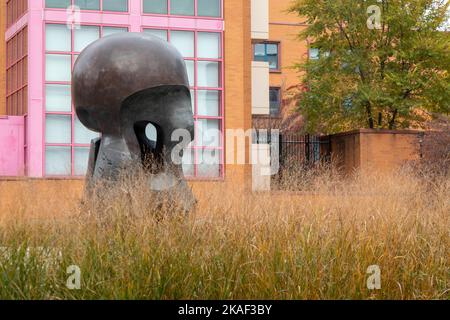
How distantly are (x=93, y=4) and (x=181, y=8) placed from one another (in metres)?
2.41

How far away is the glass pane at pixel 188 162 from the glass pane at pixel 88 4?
4.61 metres

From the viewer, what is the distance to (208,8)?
20953 millimetres

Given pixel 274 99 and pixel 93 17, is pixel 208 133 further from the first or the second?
pixel 274 99

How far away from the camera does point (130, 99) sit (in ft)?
31.7

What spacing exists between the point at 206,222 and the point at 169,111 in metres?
2.76

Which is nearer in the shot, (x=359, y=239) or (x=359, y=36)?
(x=359, y=239)

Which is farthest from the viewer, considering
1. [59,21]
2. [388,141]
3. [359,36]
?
[359,36]


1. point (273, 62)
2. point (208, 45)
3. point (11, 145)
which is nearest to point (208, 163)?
point (208, 45)

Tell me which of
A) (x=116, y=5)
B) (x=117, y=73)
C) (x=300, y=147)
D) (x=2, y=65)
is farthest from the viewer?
(x=300, y=147)

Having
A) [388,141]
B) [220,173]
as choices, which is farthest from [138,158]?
[388,141]

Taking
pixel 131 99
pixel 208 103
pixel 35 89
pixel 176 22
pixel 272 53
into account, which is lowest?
pixel 131 99

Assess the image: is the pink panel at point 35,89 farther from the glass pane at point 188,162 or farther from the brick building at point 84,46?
the glass pane at point 188,162

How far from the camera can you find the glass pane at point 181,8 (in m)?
20.6

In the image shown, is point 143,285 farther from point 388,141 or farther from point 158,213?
point 388,141
